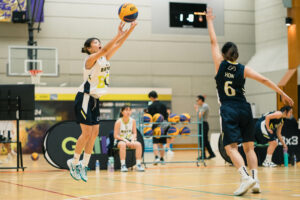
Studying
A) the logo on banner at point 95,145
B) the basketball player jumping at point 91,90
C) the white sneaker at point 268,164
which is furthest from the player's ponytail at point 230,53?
the white sneaker at point 268,164

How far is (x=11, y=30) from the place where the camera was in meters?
20.6

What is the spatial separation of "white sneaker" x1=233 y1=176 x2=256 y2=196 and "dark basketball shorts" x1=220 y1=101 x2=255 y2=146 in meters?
0.49

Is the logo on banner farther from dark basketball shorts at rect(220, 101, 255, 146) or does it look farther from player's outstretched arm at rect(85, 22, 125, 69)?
dark basketball shorts at rect(220, 101, 255, 146)

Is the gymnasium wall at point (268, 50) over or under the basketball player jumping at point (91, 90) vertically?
over

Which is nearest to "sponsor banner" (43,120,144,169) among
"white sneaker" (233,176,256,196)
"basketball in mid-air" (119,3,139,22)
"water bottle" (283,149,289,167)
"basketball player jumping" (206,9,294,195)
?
"water bottle" (283,149,289,167)

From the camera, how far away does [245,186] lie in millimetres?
5652

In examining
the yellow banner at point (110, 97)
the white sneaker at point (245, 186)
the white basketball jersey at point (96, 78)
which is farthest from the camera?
the yellow banner at point (110, 97)

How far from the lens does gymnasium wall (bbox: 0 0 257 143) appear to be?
21109 mm

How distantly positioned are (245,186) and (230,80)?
1.25m

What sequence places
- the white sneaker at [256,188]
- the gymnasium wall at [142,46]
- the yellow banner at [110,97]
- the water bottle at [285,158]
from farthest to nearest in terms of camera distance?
the gymnasium wall at [142,46]
the yellow banner at [110,97]
the water bottle at [285,158]
the white sneaker at [256,188]

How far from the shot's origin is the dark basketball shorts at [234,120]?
601cm

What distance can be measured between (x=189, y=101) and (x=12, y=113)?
43.0ft

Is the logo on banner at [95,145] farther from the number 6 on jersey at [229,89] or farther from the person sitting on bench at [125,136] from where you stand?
the number 6 on jersey at [229,89]

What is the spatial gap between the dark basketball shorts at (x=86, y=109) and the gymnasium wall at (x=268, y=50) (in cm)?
1409
